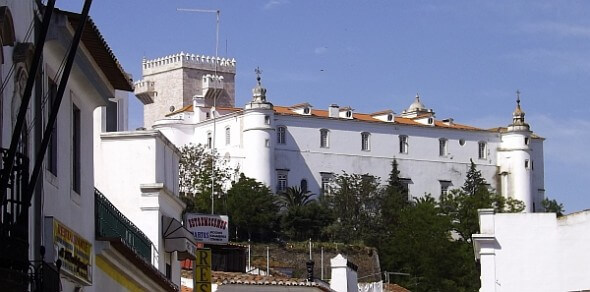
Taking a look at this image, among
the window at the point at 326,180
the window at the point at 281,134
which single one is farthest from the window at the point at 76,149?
the window at the point at 326,180

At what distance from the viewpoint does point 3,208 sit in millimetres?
14383

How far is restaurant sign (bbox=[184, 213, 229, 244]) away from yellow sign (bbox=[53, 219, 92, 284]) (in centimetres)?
1714

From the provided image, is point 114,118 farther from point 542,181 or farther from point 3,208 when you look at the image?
point 542,181

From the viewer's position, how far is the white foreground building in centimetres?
3919

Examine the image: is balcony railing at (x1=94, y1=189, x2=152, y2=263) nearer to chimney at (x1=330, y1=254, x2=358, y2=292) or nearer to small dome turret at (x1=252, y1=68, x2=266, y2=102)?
chimney at (x1=330, y1=254, x2=358, y2=292)

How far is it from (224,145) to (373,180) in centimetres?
1369

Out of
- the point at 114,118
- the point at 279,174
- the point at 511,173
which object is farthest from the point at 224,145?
the point at 114,118

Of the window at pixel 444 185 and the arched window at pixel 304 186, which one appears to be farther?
the window at pixel 444 185

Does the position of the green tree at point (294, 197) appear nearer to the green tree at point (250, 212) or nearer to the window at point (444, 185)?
the green tree at point (250, 212)

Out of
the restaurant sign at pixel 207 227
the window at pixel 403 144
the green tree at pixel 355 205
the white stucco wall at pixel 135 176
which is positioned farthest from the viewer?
the window at pixel 403 144

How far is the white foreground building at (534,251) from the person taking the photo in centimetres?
3919

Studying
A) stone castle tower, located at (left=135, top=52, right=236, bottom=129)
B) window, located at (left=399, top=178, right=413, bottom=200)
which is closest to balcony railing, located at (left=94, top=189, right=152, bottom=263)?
window, located at (left=399, top=178, right=413, bottom=200)

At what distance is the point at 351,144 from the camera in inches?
6132

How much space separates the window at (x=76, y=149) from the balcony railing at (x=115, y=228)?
4.57 feet
